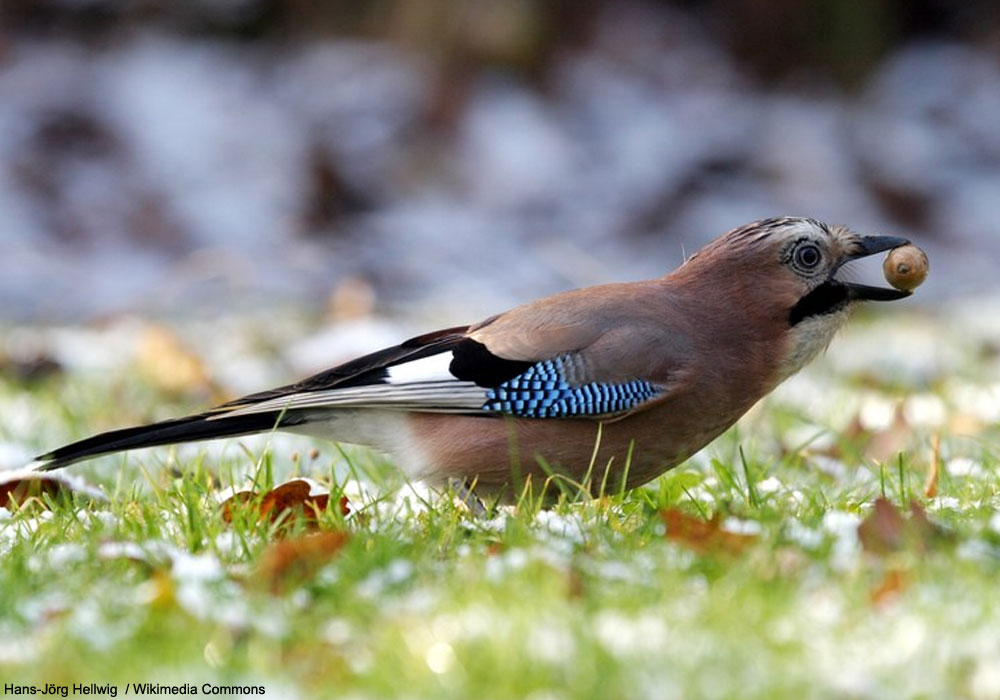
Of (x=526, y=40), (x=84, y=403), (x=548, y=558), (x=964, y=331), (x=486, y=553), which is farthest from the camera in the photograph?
(x=526, y=40)

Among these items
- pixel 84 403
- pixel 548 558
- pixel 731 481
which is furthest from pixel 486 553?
pixel 84 403

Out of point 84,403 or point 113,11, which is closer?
point 84,403

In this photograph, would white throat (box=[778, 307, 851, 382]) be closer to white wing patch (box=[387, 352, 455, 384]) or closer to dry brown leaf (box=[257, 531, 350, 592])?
white wing patch (box=[387, 352, 455, 384])

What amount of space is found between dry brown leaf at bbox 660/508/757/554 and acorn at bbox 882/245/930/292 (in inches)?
50.5

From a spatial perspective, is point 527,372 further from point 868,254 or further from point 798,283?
point 868,254

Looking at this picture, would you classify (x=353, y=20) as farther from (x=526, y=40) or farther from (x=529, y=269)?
(x=529, y=269)

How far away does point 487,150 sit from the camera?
1096 cm

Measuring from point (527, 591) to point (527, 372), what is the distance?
1.28 metres

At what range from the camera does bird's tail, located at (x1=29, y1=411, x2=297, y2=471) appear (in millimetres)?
3779

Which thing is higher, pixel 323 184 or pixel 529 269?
pixel 323 184

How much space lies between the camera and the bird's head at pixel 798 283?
13.1ft

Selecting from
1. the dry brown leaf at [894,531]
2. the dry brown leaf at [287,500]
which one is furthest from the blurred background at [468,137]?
the dry brown leaf at [894,531]

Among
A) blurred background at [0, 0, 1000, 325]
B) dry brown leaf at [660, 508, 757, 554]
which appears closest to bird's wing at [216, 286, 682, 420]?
dry brown leaf at [660, 508, 757, 554]

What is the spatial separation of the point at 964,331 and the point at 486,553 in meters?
5.19
